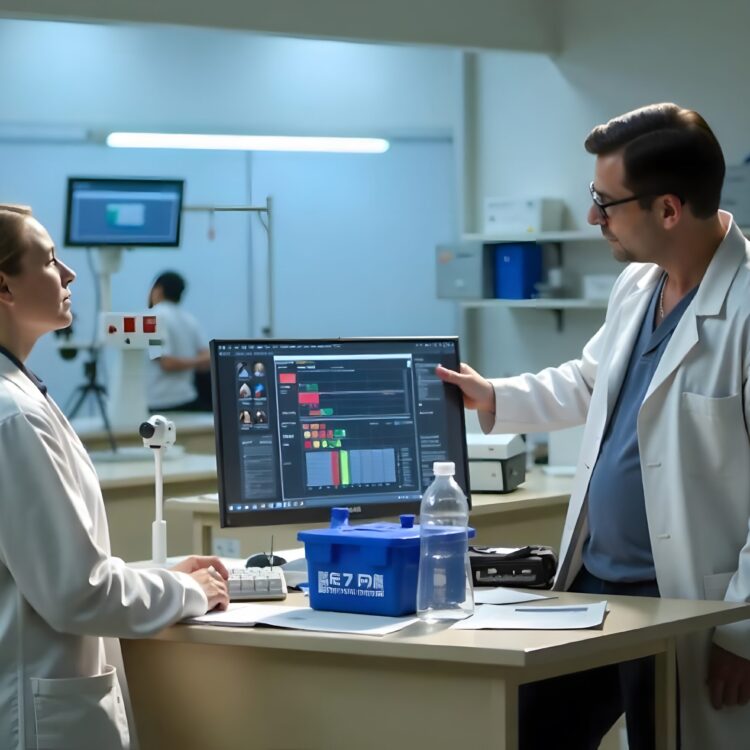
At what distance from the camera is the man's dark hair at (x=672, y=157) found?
2232mm

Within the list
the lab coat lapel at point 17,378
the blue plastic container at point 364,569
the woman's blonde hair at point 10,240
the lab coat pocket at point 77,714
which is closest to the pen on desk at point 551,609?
the blue plastic container at point 364,569

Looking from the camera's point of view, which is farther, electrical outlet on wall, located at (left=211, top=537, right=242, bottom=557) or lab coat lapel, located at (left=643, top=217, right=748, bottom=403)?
electrical outlet on wall, located at (left=211, top=537, right=242, bottom=557)

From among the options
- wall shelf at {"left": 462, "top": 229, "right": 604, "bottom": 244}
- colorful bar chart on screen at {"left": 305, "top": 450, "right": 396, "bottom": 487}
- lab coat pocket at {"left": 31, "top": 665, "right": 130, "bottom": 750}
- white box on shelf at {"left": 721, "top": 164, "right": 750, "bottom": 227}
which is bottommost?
lab coat pocket at {"left": 31, "top": 665, "right": 130, "bottom": 750}

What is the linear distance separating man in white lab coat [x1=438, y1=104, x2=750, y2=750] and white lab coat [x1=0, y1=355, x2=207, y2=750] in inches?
32.8

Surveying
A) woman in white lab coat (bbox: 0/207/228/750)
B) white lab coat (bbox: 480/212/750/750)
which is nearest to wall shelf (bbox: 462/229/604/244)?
white lab coat (bbox: 480/212/750/750)

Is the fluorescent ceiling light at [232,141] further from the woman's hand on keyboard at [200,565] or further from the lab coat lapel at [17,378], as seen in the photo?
the lab coat lapel at [17,378]

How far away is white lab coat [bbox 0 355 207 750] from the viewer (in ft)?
5.84

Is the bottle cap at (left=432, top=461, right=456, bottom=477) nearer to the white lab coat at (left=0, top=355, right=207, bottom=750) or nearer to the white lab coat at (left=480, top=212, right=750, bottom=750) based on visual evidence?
the white lab coat at (left=480, top=212, right=750, bottom=750)

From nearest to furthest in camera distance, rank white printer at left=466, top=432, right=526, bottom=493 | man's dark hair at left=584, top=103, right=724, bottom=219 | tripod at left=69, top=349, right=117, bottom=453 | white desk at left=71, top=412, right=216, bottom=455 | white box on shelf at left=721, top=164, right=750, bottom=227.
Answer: man's dark hair at left=584, top=103, right=724, bottom=219, white printer at left=466, top=432, right=526, bottom=493, white box on shelf at left=721, top=164, right=750, bottom=227, white desk at left=71, top=412, right=216, bottom=455, tripod at left=69, top=349, right=117, bottom=453

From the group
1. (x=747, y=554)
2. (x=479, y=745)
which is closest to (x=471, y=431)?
(x=747, y=554)

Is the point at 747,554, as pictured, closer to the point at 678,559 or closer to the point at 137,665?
the point at 678,559

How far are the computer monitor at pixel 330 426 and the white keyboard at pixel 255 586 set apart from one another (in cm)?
10

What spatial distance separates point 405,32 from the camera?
16.1 feet

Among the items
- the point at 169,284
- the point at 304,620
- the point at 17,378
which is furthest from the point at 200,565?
the point at 169,284
